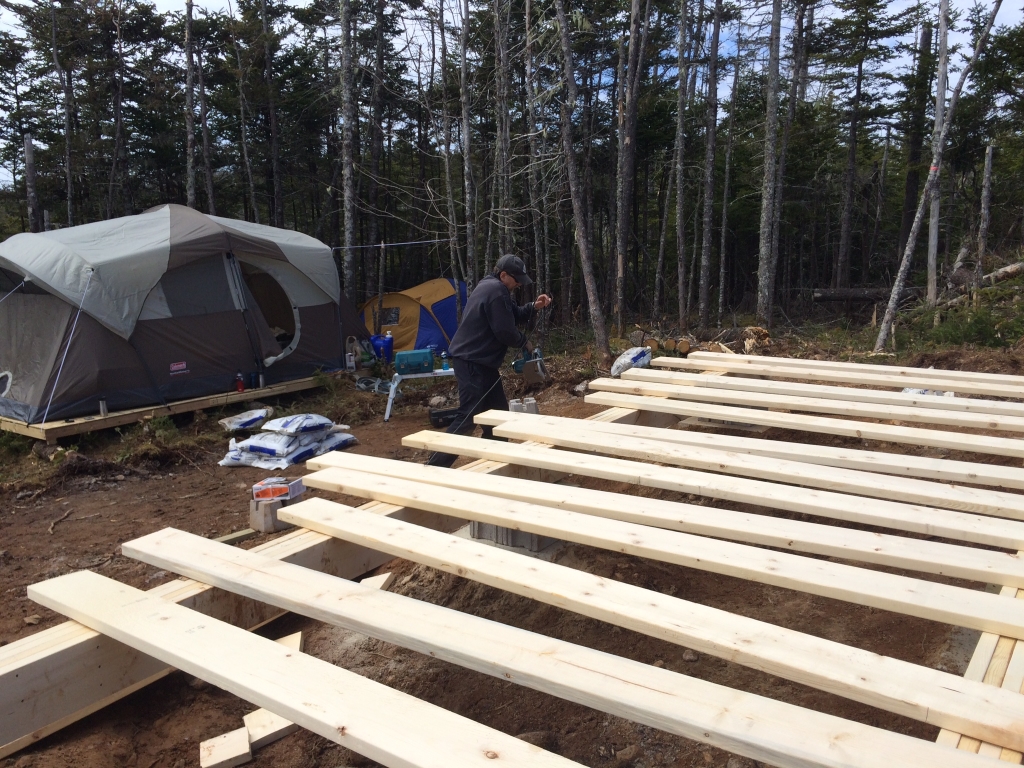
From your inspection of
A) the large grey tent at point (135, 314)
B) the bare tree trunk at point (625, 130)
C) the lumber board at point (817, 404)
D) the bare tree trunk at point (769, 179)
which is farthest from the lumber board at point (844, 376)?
the bare tree trunk at point (769, 179)

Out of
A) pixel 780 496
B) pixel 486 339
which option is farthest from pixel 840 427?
pixel 486 339

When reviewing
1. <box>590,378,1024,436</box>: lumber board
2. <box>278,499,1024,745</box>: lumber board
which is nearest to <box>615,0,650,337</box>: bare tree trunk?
<box>590,378,1024,436</box>: lumber board

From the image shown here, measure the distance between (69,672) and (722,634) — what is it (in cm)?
173

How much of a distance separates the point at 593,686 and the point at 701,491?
4.26 ft

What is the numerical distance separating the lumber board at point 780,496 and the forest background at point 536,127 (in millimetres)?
10276

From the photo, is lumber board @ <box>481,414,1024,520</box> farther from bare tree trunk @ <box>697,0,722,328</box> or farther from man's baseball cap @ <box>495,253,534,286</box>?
bare tree trunk @ <box>697,0,722,328</box>

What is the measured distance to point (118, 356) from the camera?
7480 mm

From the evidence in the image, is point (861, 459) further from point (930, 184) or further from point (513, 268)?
point (930, 184)

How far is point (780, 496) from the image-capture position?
247 cm

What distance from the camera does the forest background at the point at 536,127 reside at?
15.2 metres

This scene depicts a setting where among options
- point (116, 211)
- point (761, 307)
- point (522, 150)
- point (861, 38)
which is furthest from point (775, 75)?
point (116, 211)

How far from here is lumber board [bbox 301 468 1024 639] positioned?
1.69 m

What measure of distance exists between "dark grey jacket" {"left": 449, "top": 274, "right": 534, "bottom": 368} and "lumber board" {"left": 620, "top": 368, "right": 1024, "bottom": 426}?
91 centimetres

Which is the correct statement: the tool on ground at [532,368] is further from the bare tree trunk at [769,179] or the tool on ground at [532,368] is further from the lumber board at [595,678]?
the bare tree trunk at [769,179]
